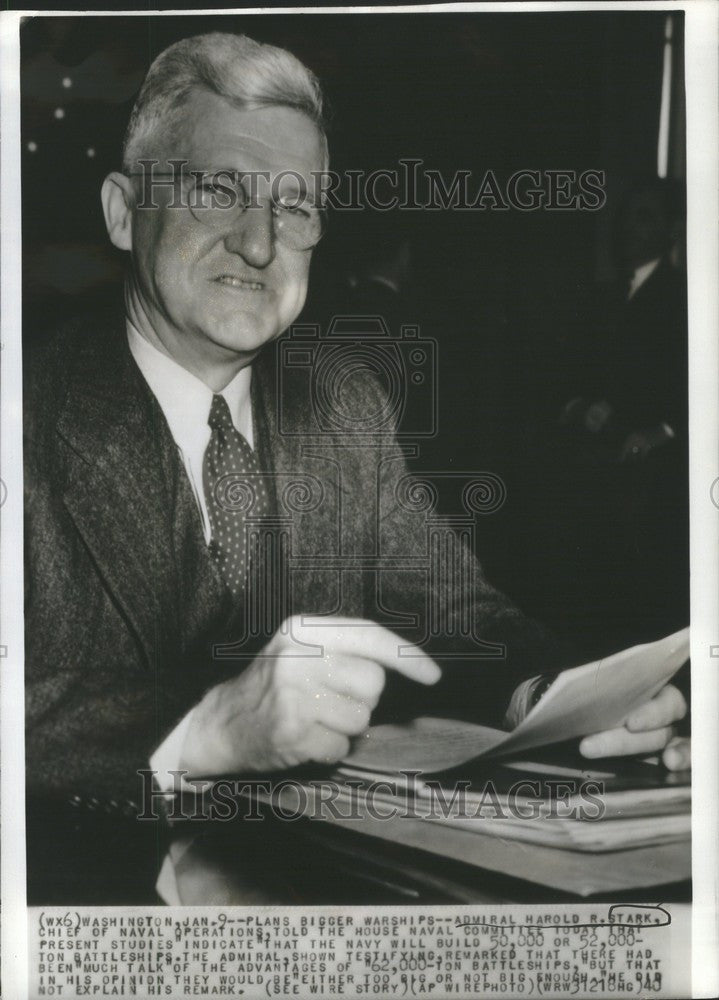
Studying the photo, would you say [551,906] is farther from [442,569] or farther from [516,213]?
[516,213]

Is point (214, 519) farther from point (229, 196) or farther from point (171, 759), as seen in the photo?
point (229, 196)

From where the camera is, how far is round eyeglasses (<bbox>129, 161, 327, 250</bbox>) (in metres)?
2.08

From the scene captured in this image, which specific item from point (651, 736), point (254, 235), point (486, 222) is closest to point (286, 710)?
point (651, 736)

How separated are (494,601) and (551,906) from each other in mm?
696

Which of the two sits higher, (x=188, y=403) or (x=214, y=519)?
(x=188, y=403)

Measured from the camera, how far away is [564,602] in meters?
2.12

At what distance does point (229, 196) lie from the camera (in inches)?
82.2

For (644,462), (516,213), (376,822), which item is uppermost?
(516,213)

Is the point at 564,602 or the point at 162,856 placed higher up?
the point at 564,602

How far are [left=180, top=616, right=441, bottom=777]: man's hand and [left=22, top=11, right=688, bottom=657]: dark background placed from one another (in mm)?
427

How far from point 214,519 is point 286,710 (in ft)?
1.50

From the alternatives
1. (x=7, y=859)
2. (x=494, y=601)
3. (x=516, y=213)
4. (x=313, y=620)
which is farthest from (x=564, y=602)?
(x=7, y=859)

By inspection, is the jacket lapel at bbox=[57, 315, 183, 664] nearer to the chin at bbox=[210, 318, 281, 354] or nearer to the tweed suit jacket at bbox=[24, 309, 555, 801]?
the tweed suit jacket at bbox=[24, 309, 555, 801]

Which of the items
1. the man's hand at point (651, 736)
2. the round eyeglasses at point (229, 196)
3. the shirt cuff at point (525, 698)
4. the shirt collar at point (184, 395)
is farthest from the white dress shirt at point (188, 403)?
the man's hand at point (651, 736)
